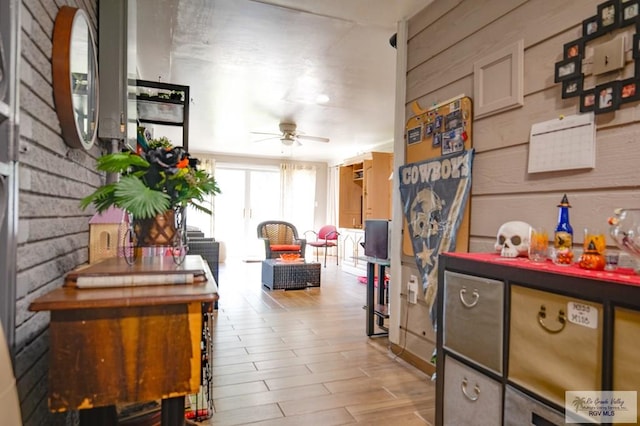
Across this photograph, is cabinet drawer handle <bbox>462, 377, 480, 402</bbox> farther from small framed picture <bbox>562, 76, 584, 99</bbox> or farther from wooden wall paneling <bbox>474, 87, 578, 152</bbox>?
small framed picture <bbox>562, 76, 584, 99</bbox>

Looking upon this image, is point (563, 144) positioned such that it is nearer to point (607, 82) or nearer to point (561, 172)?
point (561, 172)

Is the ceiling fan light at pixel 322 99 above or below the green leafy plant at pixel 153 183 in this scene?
above

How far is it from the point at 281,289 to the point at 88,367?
13.9ft

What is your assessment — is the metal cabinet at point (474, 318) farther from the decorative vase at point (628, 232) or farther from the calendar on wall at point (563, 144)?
the calendar on wall at point (563, 144)

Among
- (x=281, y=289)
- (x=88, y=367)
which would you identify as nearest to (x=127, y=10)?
(x=88, y=367)

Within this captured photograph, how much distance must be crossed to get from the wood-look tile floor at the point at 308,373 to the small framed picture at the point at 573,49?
5.96ft

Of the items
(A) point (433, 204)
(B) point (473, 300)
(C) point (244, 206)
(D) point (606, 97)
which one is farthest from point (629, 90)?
(C) point (244, 206)

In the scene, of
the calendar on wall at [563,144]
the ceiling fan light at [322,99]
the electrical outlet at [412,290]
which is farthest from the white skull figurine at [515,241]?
the ceiling fan light at [322,99]

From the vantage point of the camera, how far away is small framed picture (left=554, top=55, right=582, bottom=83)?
144 cm

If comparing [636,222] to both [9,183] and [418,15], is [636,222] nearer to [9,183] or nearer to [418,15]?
[9,183]

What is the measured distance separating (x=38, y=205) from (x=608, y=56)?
6.55 ft

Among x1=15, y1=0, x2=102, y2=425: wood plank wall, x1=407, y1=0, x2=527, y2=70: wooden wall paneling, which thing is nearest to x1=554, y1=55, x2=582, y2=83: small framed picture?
x1=407, y1=0, x2=527, y2=70: wooden wall paneling

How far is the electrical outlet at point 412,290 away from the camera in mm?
2512

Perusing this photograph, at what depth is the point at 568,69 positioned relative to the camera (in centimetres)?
148
